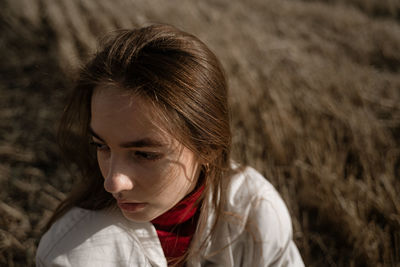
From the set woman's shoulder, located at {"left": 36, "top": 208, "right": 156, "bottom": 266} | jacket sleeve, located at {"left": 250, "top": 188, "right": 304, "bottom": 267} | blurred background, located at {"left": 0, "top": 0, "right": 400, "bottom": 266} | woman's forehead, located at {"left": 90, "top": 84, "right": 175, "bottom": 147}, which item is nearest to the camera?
woman's forehead, located at {"left": 90, "top": 84, "right": 175, "bottom": 147}

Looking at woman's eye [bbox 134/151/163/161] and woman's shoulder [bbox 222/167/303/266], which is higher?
woman's eye [bbox 134/151/163/161]

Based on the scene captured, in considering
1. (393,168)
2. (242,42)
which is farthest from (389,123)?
(242,42)

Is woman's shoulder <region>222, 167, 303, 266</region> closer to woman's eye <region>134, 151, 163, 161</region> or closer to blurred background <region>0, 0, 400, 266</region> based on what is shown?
woman's eye <region>134, 151, 163, 161</region>

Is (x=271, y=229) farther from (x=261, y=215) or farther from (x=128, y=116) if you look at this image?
(x=128, y=116)

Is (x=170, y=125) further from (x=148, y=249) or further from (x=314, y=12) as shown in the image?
(x=314, y=12)

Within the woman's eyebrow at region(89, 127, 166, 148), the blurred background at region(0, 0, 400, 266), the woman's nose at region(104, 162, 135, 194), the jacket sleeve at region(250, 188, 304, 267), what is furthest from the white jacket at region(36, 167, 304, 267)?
the blurred background at region(0, 0, 400, 266)

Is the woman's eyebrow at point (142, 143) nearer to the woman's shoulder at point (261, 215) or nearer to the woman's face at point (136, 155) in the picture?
the woman's face at point (136, 155)

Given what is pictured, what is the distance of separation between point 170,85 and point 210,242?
709 mm

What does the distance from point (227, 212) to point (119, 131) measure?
629mm

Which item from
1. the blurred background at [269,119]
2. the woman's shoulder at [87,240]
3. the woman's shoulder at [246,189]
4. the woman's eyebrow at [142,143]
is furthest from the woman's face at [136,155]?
the blurred background at [269,119]

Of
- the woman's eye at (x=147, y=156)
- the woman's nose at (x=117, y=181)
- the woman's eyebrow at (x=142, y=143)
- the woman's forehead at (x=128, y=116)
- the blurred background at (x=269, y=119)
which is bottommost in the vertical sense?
the blurred background at (x=269, y=119)

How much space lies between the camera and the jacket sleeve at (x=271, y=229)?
130cm

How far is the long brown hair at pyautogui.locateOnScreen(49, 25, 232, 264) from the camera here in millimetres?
919

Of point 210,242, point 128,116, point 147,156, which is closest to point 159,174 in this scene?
point 147,156
